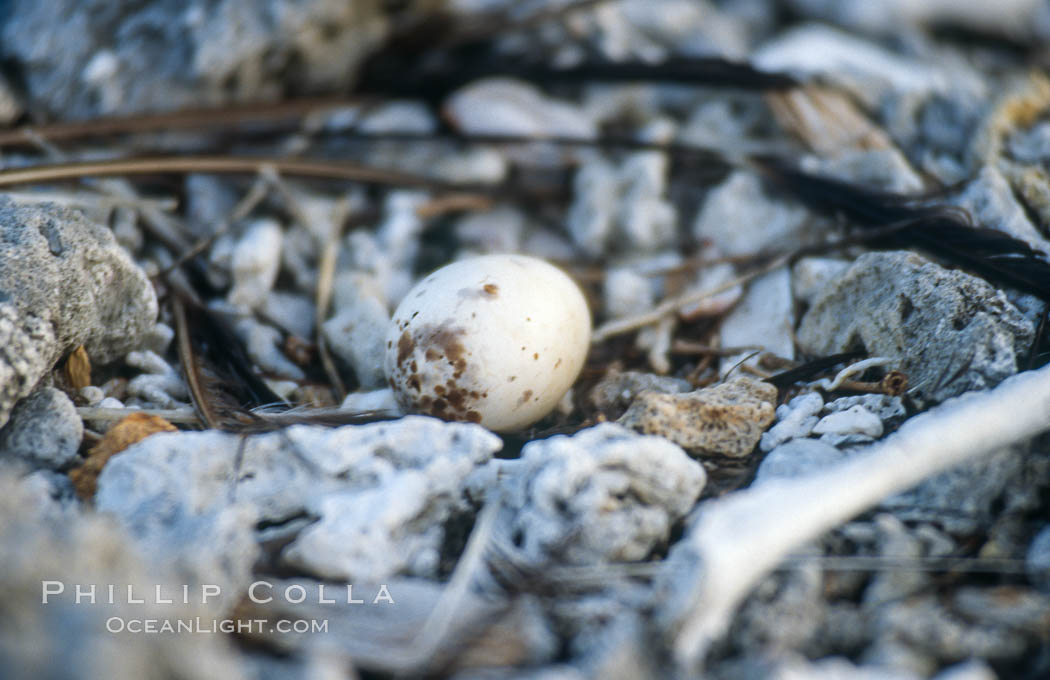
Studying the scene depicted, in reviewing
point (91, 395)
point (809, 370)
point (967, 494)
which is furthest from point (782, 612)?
point (91, 395)

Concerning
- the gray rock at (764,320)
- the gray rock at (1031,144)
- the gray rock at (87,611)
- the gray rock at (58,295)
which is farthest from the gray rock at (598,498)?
the gray rock at (1031,144)

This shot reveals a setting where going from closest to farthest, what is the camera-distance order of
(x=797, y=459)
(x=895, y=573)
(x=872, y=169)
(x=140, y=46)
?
(x=895, y=573) < (x=797, y=459) < (x=872, y=169) < (x=140, y=46)

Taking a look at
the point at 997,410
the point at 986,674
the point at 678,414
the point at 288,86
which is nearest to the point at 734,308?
the point at 678,414

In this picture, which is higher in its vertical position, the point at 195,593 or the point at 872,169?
the point at 872,169

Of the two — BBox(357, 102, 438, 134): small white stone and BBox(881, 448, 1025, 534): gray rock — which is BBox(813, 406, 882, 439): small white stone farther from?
BBox(357, 102, 438, 134): small white stone

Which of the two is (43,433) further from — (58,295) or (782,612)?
(782,612)

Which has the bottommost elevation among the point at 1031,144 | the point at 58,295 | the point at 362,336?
the point at 362,336

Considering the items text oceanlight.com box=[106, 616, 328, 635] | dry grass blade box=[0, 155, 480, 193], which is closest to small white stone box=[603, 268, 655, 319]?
dry grass blade box=[0, 155, 480, 193]

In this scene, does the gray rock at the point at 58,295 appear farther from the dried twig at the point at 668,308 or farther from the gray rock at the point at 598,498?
the dried twig at the point at 668,308
